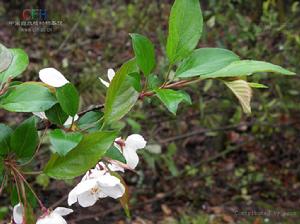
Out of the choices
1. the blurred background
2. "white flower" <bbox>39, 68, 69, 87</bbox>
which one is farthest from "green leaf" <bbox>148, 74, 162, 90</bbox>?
the blurred background

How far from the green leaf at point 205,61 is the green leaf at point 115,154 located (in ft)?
0.46

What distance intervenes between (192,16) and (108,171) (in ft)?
0.81

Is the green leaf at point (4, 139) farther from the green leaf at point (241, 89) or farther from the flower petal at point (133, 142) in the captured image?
the green leaf at point (241, 89)

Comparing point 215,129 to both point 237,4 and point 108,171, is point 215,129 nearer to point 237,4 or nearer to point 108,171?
point 237,4

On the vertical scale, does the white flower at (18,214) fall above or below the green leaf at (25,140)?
below

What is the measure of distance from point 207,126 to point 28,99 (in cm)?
225

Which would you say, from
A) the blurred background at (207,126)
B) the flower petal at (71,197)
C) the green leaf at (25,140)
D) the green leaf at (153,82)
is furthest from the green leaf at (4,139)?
the blurred background at (207,126)

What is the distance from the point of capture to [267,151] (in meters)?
3.24

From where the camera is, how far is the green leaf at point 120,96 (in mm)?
684

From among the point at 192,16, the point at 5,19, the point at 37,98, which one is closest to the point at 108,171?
the point at 37,98

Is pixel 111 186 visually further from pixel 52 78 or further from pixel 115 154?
pixel 52 78

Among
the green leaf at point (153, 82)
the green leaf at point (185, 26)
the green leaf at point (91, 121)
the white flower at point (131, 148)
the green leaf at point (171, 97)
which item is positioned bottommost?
the white flower at point (131, 148)

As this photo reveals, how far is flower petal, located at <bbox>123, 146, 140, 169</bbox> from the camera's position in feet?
2.53

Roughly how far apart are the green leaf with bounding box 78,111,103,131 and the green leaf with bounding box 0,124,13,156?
11 centimetres
